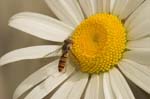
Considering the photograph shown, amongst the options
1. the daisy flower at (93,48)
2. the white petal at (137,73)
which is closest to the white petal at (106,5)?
the daisy flower at (93,48)

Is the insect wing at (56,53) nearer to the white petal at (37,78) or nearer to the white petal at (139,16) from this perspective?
the white petal at (37,78)

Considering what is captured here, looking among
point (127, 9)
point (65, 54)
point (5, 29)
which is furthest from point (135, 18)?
point (5, 29)

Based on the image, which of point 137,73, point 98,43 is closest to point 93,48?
point 98,43

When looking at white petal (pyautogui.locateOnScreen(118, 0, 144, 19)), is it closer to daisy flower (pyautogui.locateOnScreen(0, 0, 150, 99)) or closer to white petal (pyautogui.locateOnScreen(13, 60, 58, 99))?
daisy flower (pyautogui.locateOnScreen(0, 0, 150, 99))

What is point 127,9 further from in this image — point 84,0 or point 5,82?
point 5,82

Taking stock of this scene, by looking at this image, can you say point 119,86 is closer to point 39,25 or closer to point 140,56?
point 140,56

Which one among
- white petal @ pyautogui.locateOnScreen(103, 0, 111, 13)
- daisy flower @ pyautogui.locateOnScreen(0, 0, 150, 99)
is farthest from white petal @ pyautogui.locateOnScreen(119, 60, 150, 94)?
white petal @ pyautogui.locateOnScreen(103, 0, 111, 13)
